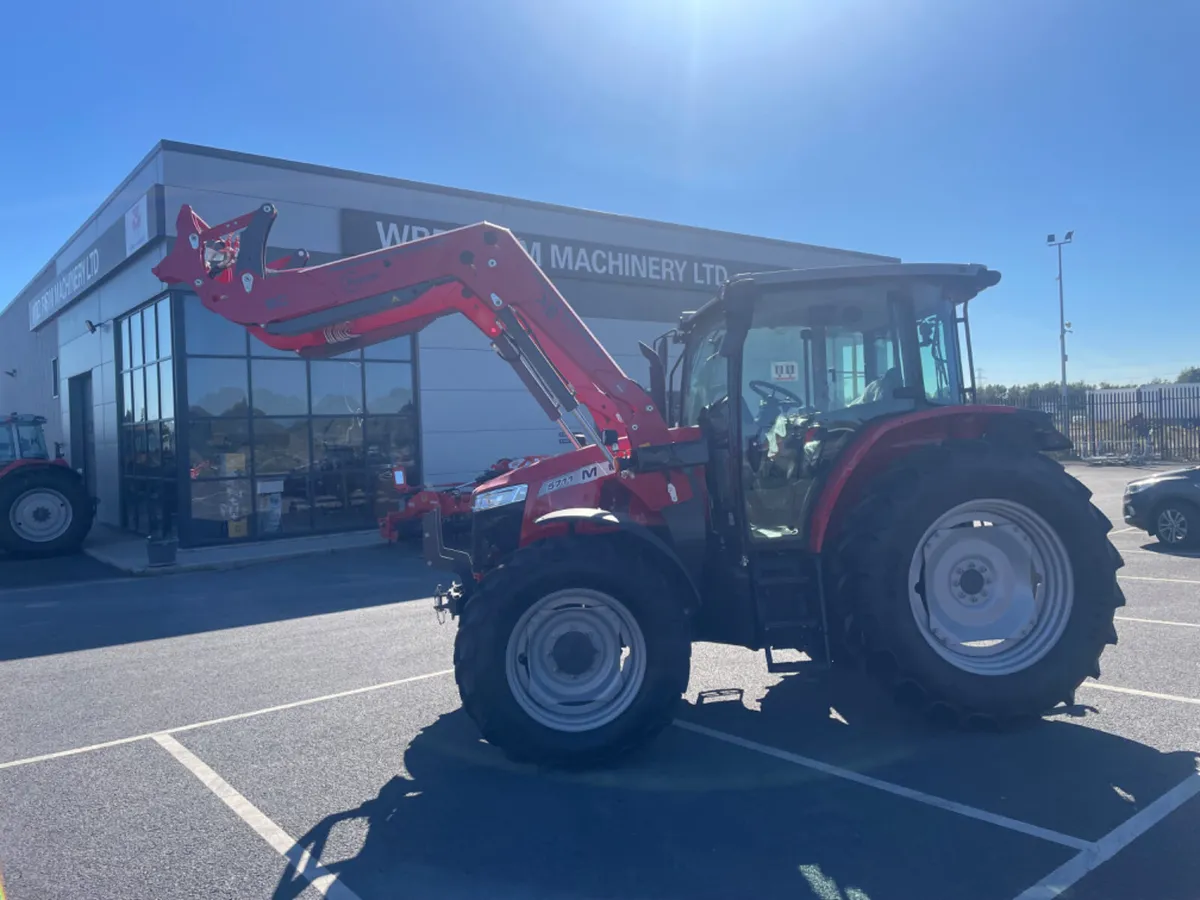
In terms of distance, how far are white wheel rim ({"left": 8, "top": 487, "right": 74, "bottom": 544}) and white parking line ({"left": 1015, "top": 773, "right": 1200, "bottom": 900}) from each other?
17.8 meters

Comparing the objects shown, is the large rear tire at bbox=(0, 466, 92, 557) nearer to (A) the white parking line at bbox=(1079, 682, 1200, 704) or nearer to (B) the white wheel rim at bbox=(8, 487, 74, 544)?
(B) the white wheel rim at bbox=(8, 487, 74, 544)

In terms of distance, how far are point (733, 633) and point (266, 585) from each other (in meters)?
9.35

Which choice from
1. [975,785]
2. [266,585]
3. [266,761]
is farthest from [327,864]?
[266,585]

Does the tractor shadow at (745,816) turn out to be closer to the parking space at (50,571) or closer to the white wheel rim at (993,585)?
the white wheel rim at (993,585)

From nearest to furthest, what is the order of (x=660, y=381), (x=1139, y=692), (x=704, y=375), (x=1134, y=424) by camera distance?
1. (x=1139, y=692)
2. (x=704, y=375)
3. (x=660, y=381)
4. (x=1134, y=424)

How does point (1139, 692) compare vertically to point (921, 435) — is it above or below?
below

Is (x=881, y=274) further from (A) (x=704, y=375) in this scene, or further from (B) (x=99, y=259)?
(B) (x=99, y=259)

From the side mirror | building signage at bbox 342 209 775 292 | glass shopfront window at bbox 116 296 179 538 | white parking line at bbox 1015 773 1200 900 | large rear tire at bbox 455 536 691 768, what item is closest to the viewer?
white parking line at bbox 1015 773 1200 900

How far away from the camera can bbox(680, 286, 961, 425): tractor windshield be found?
19.0 feet

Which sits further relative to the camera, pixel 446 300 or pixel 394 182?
pixel 394 182

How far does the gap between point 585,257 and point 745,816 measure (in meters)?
17.7

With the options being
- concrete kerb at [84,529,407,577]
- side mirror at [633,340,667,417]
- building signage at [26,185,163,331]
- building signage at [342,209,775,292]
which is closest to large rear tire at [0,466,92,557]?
concrete kerb at [84,529,407,577]

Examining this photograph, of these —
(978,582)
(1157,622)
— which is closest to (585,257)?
(1157,622)

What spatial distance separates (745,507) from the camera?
5500 mm
